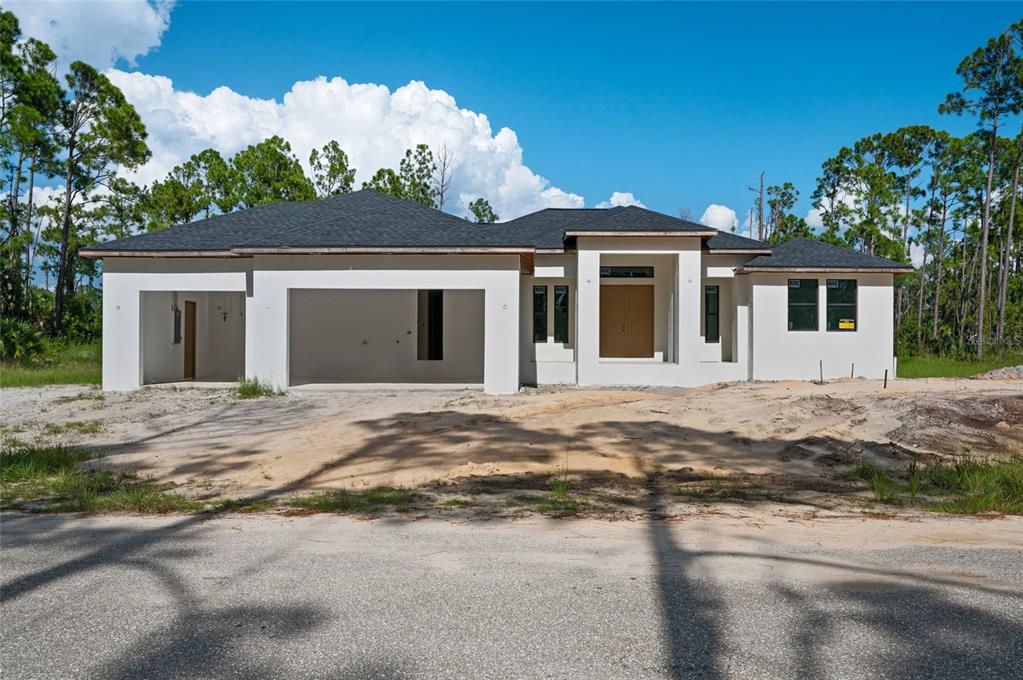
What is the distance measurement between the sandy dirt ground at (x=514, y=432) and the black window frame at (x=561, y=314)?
4.19 m

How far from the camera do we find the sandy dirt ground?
8492 millimetres

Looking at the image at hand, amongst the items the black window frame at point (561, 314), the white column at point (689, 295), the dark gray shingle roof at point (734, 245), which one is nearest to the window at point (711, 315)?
the dark gray shingle roof at point (734, 245)

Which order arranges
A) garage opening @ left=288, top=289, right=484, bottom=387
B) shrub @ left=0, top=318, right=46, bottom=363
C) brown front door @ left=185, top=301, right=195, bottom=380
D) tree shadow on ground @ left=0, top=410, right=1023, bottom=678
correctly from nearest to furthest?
tree shadow on ground @ left=0, top=410, right=1023, bottom=678 < garage opening @ left=288, top=289, right=484, bottom=387 < brown front door @ left=185, top=301, right=195, bottom=380 < shrub @ left=0, top=318, right=46, bottom=363

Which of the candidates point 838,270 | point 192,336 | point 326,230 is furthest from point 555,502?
point 192,336

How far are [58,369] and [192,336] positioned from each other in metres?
4.46

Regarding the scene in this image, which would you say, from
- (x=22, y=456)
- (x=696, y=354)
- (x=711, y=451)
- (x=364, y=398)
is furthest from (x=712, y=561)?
(x=696, y=354)

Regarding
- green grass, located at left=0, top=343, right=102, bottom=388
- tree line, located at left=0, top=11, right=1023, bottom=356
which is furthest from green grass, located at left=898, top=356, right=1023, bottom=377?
green grass, located at left=0, top=343, right=102, bottom=388

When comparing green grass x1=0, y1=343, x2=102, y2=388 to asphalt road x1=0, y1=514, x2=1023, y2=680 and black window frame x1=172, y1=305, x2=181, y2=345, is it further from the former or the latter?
asphalt road x1=0, y1=514, x2=1023, y2=680

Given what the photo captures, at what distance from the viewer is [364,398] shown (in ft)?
50.5

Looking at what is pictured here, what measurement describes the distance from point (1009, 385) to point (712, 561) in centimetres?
1495

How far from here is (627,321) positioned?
20.4 meters

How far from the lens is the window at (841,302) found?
18.9 m

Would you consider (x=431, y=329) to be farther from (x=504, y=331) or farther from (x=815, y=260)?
(x=815, y=260)

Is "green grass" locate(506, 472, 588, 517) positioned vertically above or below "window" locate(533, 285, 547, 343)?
below
